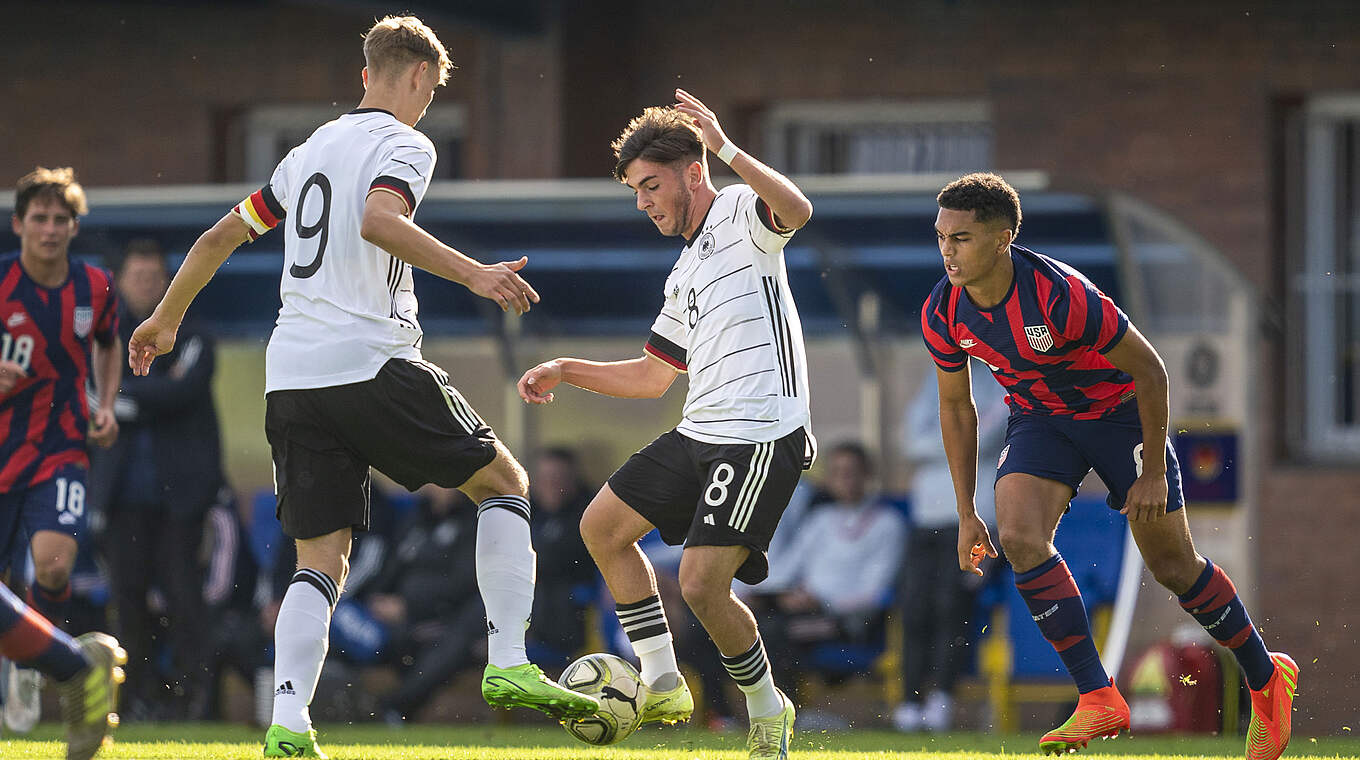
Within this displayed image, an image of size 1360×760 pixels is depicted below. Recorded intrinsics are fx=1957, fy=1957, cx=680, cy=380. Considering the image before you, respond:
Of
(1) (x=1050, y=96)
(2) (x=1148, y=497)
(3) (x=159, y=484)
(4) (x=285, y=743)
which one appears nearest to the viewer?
(4) (x=285, y=743)

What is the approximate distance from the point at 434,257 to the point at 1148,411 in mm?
2237

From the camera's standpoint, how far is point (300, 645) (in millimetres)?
5914

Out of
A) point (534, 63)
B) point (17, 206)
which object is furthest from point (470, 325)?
point (17, 206)

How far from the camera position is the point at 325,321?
5.97m

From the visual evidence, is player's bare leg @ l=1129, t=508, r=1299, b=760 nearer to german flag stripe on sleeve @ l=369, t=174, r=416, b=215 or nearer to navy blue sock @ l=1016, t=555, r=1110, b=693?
navy blue sock @ l=1016, t=555, r=1110, b=693

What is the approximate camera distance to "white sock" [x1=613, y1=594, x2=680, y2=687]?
6.38 meters

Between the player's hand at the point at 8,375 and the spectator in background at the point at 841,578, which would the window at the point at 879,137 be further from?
the player's hand at the point at 8,375

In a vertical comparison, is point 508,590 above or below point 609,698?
above

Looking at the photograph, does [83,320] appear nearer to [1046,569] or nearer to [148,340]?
[148,340]

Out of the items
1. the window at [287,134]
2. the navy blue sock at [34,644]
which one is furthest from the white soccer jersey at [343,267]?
the window at [287,134]

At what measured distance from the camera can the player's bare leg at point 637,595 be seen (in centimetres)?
630

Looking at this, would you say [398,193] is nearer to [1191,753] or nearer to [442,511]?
[1191,753]

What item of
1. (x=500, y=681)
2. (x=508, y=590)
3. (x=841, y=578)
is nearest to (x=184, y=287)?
(x=508, y=590)

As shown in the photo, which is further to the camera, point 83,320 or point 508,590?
point 83,320
